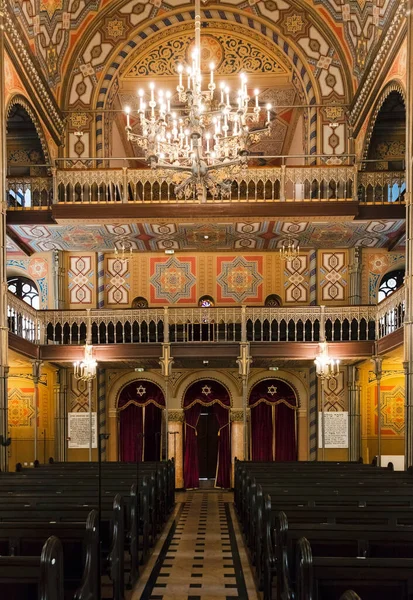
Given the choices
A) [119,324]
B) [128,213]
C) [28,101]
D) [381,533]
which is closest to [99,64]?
[28,101]

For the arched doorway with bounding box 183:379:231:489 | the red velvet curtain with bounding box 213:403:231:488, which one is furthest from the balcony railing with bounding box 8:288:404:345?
the red velvet curtain with bounding box 213:403:231:488

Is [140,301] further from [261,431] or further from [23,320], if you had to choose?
[261,431]

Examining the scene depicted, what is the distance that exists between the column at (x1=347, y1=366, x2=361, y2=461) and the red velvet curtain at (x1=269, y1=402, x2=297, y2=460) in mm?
1897

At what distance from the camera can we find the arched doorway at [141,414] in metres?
23.1

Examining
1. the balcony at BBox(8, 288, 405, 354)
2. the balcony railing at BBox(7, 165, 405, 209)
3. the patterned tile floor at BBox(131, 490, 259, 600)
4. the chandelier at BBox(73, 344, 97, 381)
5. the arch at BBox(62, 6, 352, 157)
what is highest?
the arch at BBox(62, 6, 352, 157)

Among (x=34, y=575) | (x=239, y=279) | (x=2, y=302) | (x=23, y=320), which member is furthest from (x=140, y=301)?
(x=34, y=575)

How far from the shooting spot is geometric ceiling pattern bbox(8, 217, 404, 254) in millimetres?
19312

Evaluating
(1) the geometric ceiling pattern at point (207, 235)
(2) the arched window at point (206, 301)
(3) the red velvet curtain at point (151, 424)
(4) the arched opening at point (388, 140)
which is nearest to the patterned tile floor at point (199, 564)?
(3) the red velvet curtain at point (151, 424)

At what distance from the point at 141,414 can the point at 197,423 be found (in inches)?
75.5

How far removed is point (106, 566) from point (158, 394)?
15.2 meters

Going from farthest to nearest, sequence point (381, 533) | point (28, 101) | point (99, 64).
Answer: point (99, 64) < point (28, 101) < point (381, 533)

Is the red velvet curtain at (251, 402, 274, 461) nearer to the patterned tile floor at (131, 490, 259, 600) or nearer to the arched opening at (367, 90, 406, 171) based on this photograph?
the patterned tile floor at (131, 490, 259, 600)

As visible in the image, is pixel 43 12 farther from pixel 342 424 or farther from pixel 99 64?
pixel 342 424

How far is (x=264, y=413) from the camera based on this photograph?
23188mm
